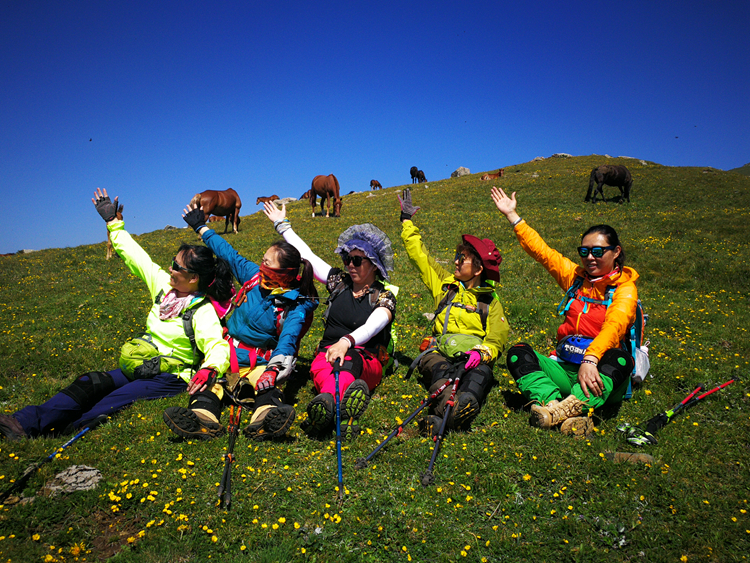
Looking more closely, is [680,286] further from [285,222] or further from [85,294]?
[85,294]

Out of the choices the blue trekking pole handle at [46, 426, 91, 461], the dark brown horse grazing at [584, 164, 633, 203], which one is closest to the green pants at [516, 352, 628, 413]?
the blue trekking pole handle at [46, 426, 91, 461]

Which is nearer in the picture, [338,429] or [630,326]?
[338,429]

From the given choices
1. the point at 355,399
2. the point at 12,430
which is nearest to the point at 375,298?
the point at 355,399

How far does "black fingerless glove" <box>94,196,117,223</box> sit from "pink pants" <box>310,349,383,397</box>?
3.57m

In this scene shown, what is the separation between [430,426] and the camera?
481 centimetres

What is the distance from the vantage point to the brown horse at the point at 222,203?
23.4 meters

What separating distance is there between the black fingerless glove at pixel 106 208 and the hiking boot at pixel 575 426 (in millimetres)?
6607

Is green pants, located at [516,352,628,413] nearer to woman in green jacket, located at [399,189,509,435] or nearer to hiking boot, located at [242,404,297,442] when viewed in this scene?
woman in green jacket, located at [399,189,509,435]

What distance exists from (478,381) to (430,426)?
80 centimetres

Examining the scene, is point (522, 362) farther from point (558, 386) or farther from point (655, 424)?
point (655, 424)

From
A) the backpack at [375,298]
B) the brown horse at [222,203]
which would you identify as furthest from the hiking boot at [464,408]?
the brown horse at [222,203]

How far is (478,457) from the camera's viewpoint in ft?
14.9

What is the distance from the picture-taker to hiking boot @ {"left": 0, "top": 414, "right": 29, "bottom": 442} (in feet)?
14.7

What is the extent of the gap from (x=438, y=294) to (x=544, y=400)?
2016 millimetres
